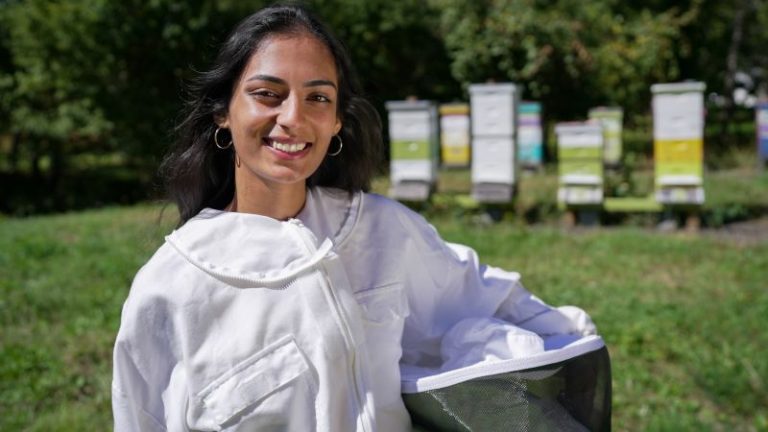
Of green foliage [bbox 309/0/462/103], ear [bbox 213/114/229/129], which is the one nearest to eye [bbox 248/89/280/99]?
ear [bbox 213/114/229/129]

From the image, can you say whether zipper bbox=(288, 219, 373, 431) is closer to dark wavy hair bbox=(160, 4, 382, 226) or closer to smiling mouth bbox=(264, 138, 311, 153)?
smiling mouth bbox=(264, 138, 311, 153)

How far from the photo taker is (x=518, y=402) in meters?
1.30

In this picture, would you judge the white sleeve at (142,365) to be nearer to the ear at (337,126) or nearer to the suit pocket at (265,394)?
the suit pocket at (265,394)

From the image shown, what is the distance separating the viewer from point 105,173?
14.8m

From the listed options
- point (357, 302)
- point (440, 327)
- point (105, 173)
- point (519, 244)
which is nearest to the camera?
point (357, 302)

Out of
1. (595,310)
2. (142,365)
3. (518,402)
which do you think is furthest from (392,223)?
(595,310)

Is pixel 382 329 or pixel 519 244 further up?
pixel 382 329

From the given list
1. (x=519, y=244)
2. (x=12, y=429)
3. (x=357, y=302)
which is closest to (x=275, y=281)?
(x=357, y=302)

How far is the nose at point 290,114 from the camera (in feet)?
4.58

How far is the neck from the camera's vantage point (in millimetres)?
1479

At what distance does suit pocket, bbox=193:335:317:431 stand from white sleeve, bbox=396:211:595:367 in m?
0.31

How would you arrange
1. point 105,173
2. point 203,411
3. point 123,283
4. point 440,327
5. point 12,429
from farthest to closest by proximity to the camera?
1. point 105,173
2. point 123,283
3. point 12,429
4. point 440,327
5. point 203,411

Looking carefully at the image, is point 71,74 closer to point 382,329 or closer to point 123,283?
point 123,283

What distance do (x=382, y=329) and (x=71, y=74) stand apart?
965 centimetres
